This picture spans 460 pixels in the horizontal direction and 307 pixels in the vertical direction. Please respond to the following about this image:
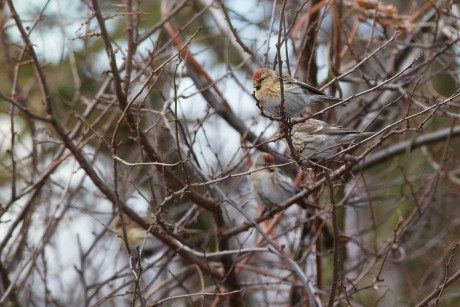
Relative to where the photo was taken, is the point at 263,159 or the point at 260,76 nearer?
the point at 260,76

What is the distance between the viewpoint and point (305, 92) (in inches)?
177

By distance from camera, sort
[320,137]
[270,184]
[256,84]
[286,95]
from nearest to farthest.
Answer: [286,95], [256,84], [320,137], [270,184]

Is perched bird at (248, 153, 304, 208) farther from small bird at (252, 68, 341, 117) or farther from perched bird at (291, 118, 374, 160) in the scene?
small bird at (252, 68, 341, 117)

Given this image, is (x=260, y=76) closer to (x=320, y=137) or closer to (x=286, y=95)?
(x=286, y=95)

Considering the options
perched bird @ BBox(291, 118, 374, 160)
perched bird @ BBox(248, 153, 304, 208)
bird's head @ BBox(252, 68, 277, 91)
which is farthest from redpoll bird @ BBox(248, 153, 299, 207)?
bird's head @ BBox(252, 68, 277, 91)

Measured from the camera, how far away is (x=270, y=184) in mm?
6695

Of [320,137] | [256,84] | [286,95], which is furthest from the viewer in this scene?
[320,137]

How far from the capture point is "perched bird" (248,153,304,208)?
6609 millimetres

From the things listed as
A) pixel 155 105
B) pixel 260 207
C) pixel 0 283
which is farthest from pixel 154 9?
pixel 0 283

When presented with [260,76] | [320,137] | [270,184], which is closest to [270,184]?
[270,184]

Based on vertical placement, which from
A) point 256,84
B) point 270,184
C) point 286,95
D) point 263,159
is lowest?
point 286,95

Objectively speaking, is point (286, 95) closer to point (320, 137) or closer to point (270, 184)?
point (320, 137)

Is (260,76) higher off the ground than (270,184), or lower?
lower

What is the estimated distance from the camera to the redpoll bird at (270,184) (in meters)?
6.61
